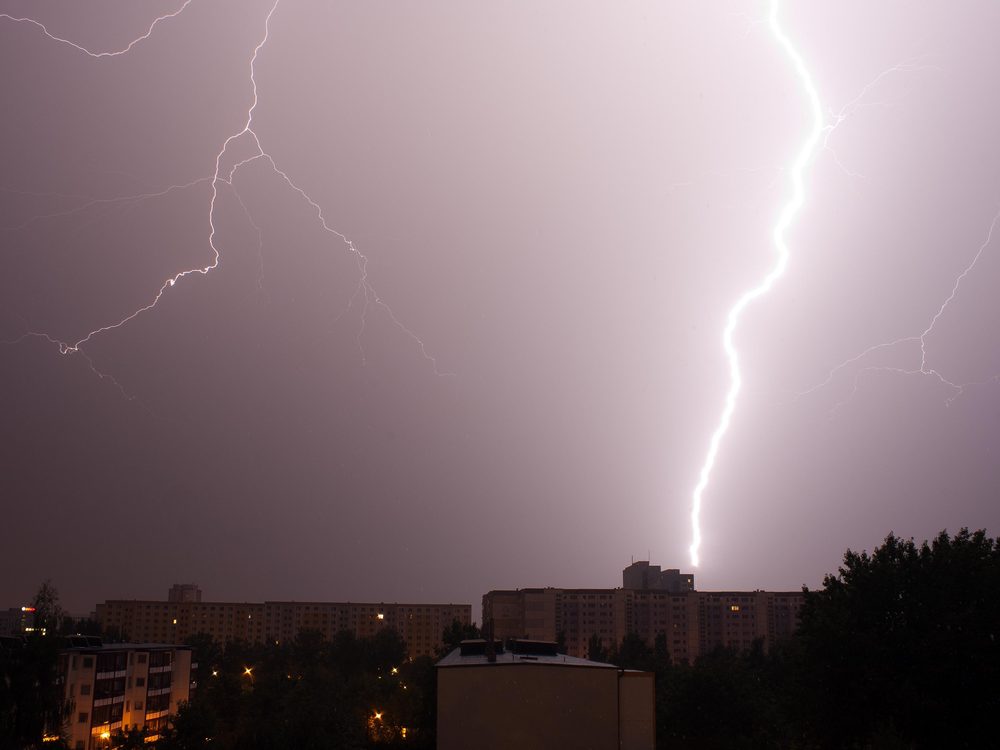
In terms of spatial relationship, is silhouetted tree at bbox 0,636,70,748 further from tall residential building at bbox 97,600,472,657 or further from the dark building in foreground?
tall residential building at bbox 97,600,472,657

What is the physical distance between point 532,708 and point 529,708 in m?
0.08

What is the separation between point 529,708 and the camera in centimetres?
1998

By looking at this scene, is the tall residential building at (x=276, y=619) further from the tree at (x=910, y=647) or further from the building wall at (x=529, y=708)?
the building wall at (x=529, y=708)

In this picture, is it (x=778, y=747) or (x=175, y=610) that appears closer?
(x=778, y=747)

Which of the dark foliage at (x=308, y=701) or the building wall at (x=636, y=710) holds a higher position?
the building wall at (x=636, y=710)

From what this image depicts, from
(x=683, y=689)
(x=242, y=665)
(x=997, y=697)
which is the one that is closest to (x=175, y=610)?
(x=242, y=665)

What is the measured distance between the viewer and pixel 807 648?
22812mm

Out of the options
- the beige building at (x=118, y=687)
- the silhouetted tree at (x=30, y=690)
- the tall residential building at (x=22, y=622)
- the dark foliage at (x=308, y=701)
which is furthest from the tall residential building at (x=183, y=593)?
the silhouetted tree at (x=30, y=690)

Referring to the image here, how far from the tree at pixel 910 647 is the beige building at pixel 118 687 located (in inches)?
1021

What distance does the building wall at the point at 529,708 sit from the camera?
64.8ft

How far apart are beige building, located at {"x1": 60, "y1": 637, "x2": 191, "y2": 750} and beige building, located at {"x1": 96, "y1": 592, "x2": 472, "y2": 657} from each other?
170 ft

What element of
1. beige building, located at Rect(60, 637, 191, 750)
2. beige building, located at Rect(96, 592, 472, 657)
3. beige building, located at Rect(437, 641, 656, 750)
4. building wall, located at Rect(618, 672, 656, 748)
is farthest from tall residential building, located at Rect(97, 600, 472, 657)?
beige building, located at Rect(437, 641, 656, 750)

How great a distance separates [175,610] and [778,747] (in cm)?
8085

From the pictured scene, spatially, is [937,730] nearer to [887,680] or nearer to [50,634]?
[887,680]
